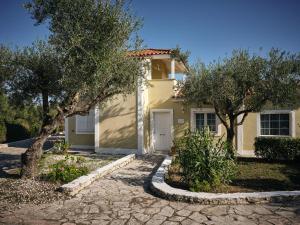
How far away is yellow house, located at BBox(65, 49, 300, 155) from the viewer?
15938 mm

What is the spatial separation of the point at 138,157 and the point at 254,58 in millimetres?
7864

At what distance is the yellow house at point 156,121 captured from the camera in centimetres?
1594

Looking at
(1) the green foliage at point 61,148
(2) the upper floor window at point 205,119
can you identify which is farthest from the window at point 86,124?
(2) the upper floor window at point 205,119

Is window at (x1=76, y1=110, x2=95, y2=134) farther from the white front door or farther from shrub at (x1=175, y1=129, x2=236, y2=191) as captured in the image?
shrub at (x1=175, y1=129, x2=236, y2=191)

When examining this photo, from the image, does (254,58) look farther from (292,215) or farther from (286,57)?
(292,215)

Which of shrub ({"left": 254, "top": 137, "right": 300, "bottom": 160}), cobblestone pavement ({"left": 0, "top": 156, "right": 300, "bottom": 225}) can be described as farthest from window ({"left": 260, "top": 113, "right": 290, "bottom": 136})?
cobblestone pavement ({"left": 0, "top": 156, "right": 300, "bottom": 225})

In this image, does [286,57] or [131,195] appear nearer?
[131,195]

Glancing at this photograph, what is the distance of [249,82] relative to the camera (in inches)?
507

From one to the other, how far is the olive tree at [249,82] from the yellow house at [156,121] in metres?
2.84

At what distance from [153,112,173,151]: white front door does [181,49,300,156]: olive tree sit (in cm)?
384

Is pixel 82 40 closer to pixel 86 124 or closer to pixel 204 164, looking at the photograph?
pixel 204 164

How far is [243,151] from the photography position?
628 inches

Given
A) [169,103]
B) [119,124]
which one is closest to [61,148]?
[119,124]

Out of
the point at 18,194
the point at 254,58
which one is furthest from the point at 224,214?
the point at 254,58
